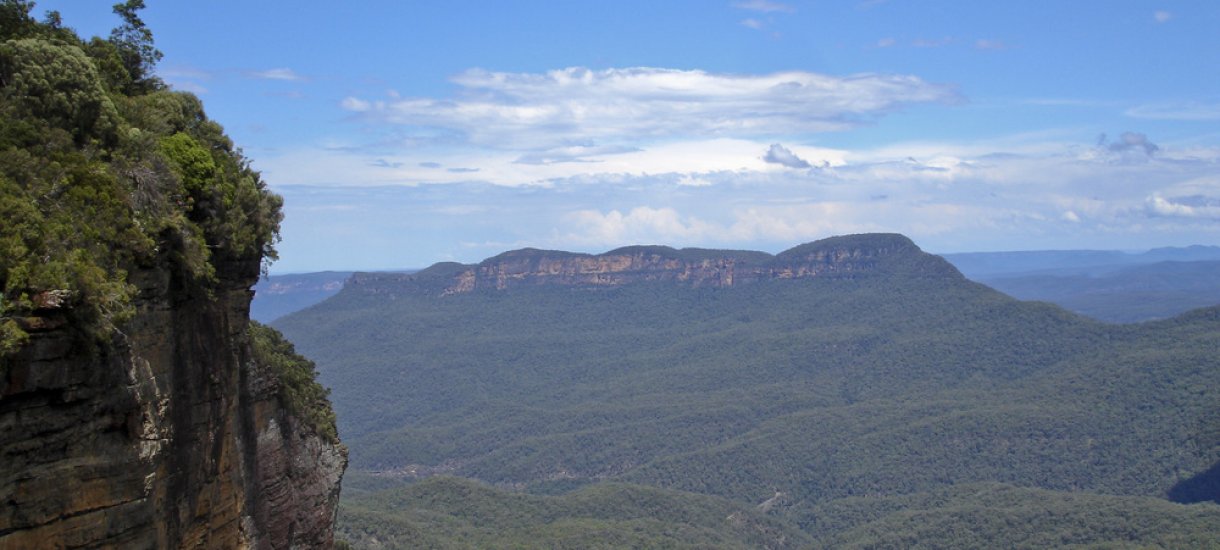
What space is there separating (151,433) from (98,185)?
10.6 ft

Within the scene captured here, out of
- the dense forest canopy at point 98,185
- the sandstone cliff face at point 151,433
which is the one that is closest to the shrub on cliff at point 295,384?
the sandstone cliff face at point 151,433

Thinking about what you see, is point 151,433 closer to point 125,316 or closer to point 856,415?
point 125,316

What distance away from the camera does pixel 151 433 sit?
12.1 meters

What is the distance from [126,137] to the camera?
47.1 feet

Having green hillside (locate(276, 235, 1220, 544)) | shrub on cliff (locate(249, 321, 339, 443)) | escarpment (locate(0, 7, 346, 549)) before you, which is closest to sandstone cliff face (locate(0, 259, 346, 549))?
escarpment (locate(0, 7, 346, 549))

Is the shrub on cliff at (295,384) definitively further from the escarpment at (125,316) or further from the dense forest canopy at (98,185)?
the dense forest canopy at (98,185)

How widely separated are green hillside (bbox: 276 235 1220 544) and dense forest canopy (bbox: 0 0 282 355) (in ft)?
248

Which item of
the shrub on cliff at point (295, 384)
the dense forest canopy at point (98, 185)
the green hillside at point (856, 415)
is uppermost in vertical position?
the dense forest canopy at point (98, 185)

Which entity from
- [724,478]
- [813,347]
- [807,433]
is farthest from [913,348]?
[724,478]

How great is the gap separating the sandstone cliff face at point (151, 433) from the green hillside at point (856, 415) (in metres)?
73.2

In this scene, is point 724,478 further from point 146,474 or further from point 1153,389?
point 146,474

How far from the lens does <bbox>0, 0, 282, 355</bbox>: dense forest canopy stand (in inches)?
415

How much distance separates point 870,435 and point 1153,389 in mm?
34174

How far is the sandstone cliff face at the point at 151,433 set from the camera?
9938mm
